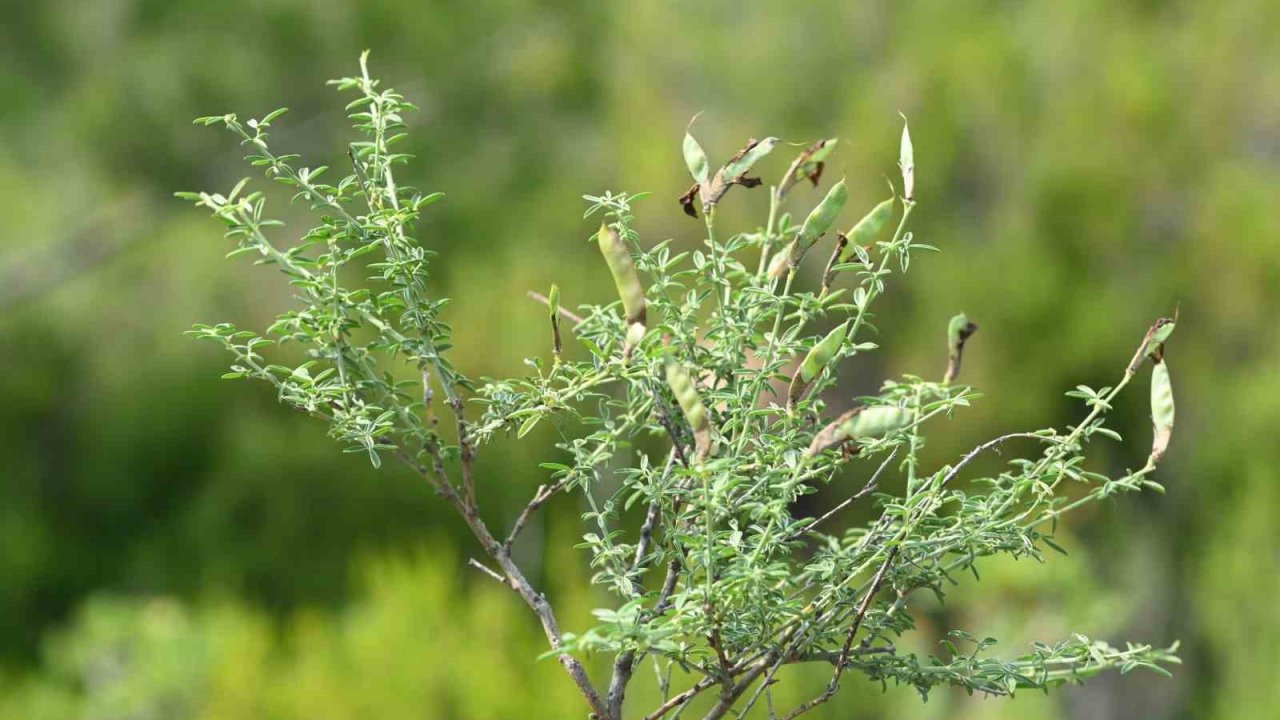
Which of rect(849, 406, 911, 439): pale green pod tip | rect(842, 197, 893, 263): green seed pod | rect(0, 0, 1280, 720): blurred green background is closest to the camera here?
rect(849, 406, 911, 439): pale green pod tip

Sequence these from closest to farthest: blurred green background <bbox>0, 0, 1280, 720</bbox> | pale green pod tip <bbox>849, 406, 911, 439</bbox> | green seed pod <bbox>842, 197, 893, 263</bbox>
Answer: pale green pod tip <bbox>849, 406, 911, 439</bbox> < green seed pod <bbox>842, 197, 893, 263</bbox> < blurred green background <bbox>0, 0, 1280, 720</bbox>

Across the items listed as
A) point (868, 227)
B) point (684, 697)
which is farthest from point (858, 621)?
point (868, 227)

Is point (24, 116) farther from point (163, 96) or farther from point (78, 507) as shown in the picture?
point (78, 507)

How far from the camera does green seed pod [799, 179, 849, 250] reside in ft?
2.10

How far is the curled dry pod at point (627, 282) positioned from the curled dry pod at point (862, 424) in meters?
0.11

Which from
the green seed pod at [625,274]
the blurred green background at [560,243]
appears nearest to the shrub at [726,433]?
the green seed pod at [625,274]

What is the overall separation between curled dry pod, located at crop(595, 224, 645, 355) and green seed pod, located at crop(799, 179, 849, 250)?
0.29 ft

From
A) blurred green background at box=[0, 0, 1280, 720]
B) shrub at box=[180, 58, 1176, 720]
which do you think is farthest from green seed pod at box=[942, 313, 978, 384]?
blurred green background at box=[0, 0, 1280, 720]

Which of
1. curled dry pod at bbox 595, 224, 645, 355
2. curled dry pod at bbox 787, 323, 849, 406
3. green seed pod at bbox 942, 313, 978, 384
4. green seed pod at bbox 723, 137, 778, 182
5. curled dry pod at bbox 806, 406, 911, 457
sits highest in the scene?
green seed pod at bbox 723, 137, 778, 182

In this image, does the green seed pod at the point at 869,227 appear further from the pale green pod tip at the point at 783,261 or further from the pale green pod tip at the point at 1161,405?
the pale green pod tip at the point at 1161,405

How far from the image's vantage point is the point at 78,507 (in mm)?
4566

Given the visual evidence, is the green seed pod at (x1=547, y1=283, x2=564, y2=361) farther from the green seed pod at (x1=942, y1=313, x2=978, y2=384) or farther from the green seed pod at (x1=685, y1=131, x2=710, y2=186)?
the green seed pod at (x1=942, y1=313, x2=978, y2=384)

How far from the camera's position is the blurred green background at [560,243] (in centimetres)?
412

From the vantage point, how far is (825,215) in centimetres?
64
